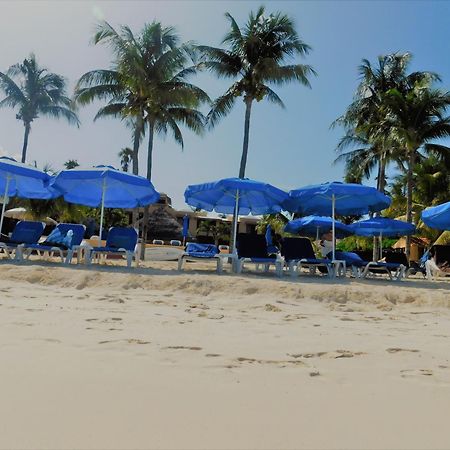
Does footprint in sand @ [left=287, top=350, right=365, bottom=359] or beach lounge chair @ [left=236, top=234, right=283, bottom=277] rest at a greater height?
beach lounge chair @ [left=236, top=234, right=283, bottom=277]

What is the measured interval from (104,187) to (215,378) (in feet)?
25.7

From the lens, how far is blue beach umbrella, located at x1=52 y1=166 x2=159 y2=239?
27.6 feet

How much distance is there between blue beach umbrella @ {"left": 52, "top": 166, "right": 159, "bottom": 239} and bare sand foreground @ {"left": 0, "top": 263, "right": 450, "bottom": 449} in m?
4.27

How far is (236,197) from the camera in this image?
927 cm

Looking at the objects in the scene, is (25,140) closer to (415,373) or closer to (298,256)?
(298,256)

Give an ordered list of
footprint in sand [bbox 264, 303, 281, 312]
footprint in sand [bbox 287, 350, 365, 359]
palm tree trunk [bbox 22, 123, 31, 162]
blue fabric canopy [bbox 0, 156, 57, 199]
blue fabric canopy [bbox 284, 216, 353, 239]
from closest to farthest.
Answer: footprint in sand [bbox 287, 350, 365, 359], footprint in sand [bbox 264, 303, 281, 312], blue fabric canopy [bbox 0, 156, 57, 199], blue fabric canopy [bbox 284, 216, 353, 239], palm tree trunk [bbox 22, 123, 31, 162]

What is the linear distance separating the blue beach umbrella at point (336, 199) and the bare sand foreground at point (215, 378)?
4110mm

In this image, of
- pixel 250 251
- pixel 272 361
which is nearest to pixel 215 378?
pixel 272 361

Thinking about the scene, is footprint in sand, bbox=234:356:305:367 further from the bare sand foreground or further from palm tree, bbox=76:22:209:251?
palm tree, bbox=76:22:209:251

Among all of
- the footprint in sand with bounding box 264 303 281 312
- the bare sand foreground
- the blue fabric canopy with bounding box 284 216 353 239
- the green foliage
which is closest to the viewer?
the bare sand foreground

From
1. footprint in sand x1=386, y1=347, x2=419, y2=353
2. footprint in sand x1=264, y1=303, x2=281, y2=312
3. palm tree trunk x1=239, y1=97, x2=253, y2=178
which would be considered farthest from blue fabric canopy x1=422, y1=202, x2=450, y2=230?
palm tree trunk x1=239, y1=97, x2=253, y2=178

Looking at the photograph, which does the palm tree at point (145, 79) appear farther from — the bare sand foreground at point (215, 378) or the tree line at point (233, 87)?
the bare sand foreground at point (215, 378)

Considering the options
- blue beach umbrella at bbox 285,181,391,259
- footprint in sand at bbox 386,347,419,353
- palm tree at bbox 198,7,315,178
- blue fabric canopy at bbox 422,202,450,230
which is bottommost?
footprint in sand at bbox 386,347,419,353

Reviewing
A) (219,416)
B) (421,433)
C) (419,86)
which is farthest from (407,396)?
(419,86)
